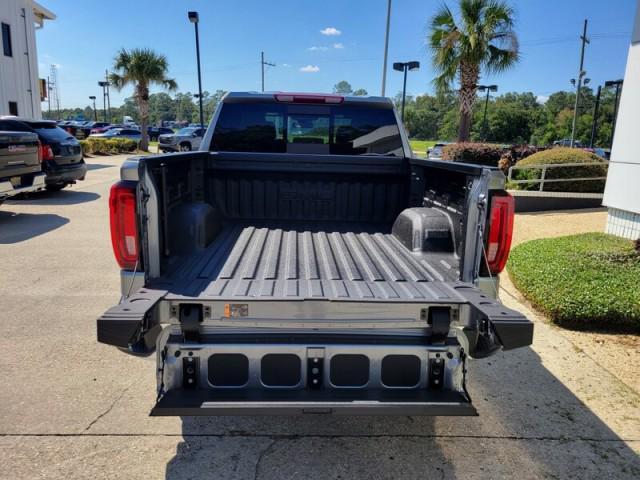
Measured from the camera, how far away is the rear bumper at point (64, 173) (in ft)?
38.8

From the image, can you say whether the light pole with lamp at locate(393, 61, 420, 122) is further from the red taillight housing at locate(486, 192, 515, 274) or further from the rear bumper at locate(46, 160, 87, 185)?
the red taillight housing at locate(486, 192, 515, 274)

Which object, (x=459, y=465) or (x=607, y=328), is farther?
(x=607, y=328)

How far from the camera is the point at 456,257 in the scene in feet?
11.2

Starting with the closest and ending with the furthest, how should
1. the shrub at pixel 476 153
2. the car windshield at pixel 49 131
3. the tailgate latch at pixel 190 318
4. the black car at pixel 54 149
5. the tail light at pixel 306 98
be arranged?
1. the tailgate latch at pixel 190 318
2. the tail light at pixel 306 98
3. the black car at pixel 54 149
4. the car windshield at pixel 49 131
5. the shrub at pixel 476 153

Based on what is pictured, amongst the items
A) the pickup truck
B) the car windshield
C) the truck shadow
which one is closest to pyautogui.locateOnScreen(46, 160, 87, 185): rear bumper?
the car windshield

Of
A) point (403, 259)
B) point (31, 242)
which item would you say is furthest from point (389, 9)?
point (403, 259)

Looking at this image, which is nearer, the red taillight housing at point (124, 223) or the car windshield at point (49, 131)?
the red taillight housing at point (124, 223)

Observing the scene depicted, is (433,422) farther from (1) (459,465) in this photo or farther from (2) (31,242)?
(2) (31,242)

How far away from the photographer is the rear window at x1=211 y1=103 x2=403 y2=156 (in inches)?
191

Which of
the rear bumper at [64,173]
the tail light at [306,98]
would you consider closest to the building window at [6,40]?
the rear bumper at [64,173]

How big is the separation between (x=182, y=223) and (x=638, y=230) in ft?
25.3

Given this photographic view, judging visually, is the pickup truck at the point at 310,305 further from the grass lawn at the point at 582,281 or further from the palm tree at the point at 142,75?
the palm tree at the point at 142,75

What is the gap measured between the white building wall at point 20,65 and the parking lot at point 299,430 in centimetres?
2354

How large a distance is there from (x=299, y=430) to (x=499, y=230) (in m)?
1.76
